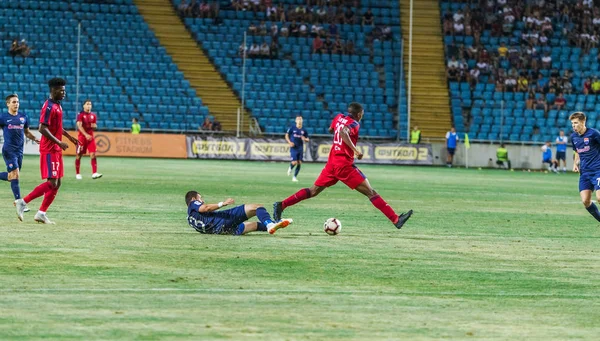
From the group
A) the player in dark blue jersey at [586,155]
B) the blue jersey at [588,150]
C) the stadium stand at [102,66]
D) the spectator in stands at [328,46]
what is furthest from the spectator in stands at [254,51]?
the blue jersey at [588,150]

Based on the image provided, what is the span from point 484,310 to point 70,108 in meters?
48.4

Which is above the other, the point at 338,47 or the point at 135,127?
the point at 338,47

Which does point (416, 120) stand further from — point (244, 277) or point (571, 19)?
point (244, 277)

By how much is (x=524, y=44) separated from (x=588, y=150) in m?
46.1

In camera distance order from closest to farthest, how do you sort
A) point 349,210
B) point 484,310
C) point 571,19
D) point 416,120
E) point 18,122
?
point 484,310 → point 18,122 → point 349,210 → point 416,120 → point 571,19

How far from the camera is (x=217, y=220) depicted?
636 inches

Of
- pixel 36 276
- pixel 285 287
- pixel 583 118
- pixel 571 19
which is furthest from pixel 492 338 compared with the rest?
pixel 571 19

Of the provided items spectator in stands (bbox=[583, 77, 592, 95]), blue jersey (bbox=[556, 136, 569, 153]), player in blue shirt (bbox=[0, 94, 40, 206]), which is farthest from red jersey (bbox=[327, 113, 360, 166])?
spectator in stands (bbox=[583, 77, 592, 95])

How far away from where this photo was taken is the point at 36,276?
11.2 meters

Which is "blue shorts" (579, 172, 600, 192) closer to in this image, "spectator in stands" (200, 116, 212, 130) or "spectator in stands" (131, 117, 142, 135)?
"spectator in stands" (131, 117, 142, 135)

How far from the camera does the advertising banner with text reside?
55.2 metres

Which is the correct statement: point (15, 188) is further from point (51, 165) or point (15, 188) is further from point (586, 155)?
point (586, 155)

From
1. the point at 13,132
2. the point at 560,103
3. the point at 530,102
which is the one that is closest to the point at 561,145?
the point at 560,103

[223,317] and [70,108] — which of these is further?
[70,108]
